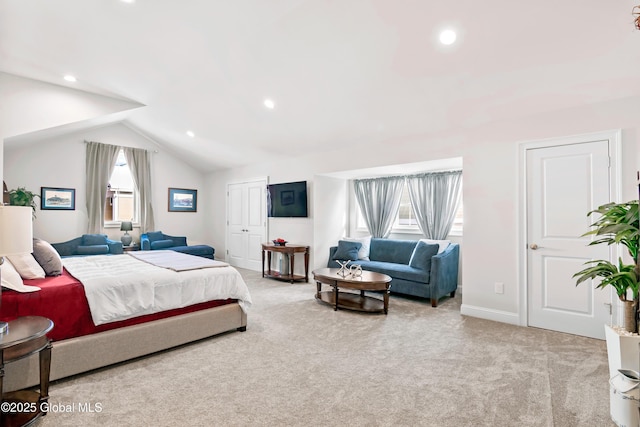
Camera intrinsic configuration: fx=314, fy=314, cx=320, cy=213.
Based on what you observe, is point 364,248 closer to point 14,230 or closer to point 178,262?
point 178,262

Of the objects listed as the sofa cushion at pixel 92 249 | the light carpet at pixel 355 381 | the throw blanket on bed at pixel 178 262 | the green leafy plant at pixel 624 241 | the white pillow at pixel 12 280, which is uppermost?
the green leafy plant at pixel 624 241

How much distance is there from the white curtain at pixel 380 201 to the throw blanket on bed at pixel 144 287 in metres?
3.28

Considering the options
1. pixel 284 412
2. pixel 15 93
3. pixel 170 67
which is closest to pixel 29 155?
pixel 15 93

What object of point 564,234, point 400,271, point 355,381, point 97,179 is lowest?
point 355,381

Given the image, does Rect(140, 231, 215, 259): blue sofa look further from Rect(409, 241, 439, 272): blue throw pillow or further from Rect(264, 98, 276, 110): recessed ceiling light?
Rect(409, 241, 439, 272): blue throw pillow

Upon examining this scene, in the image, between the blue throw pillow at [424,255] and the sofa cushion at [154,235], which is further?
the sofa cushion at [154,235]

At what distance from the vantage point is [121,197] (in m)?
7.15

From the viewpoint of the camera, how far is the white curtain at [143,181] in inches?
283

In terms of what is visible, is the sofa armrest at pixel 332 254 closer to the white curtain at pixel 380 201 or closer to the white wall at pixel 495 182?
the white curtain at pixel 380 201

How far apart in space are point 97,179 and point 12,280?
17.4 feet

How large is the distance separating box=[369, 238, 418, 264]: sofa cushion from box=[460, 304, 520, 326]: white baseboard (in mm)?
1383

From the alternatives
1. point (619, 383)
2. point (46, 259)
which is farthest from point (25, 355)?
point (619, 383)

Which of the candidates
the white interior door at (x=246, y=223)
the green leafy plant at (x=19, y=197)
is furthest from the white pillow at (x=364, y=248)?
the green leafy plant at (x=19, y=197)

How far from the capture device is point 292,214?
6.03m
